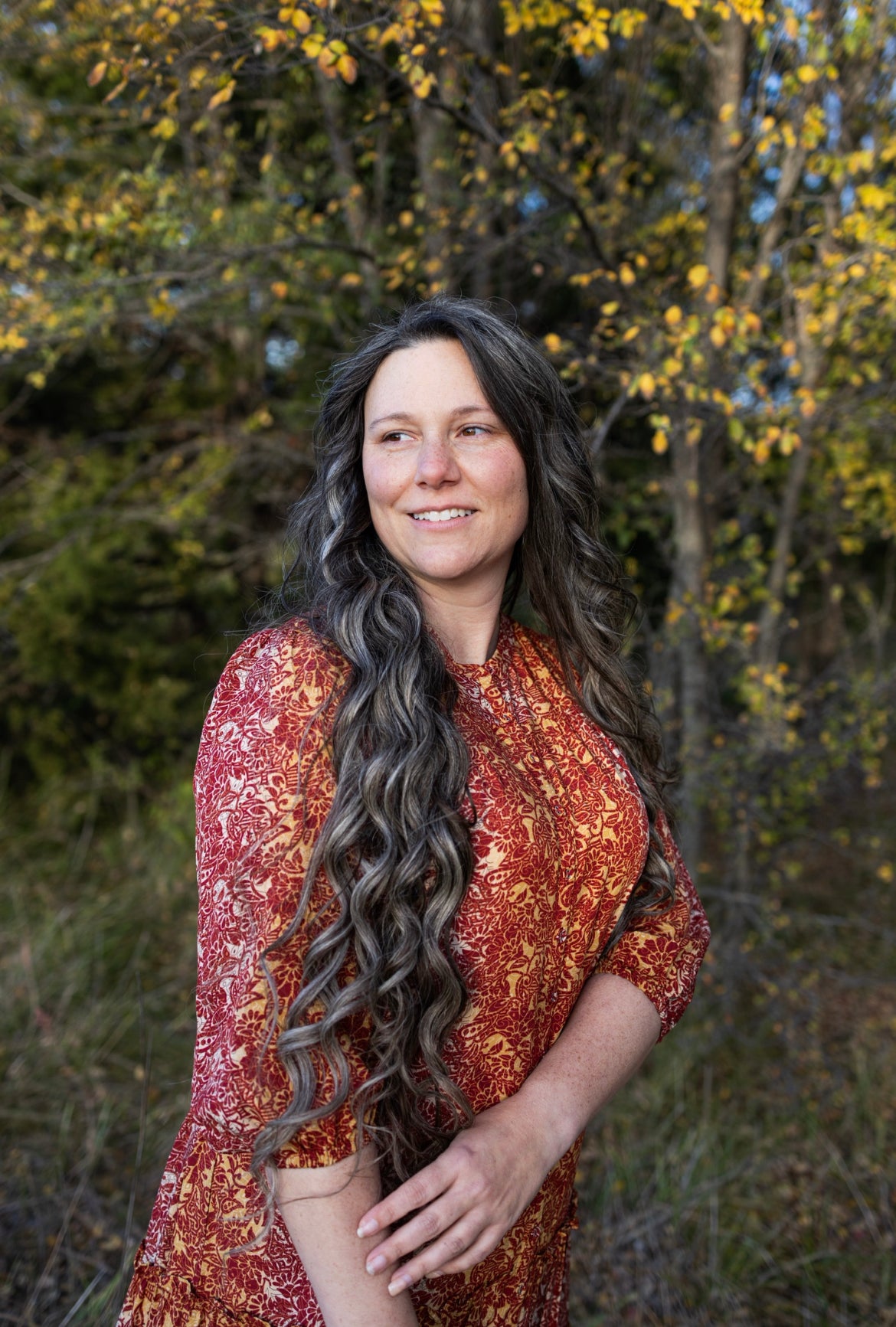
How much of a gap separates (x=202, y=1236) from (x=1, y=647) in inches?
194

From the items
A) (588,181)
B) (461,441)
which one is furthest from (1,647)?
(461,441)

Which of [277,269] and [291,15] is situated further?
[277,269]

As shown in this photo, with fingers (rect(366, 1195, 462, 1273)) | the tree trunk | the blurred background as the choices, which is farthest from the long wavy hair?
the tree trunk

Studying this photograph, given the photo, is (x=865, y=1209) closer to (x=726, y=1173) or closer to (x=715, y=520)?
(x=726, y=1173)

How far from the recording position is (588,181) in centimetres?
397

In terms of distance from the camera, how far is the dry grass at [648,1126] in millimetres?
2744

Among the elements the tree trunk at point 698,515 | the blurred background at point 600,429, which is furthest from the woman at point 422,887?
the tree trunk at point 698,515

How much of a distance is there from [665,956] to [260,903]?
30.2 inches

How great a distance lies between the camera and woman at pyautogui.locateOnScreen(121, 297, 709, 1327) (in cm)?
110

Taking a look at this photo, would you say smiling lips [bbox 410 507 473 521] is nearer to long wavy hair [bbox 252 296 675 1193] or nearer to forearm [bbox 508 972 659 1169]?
long wavy hair [bbox 252 296 675 1193]

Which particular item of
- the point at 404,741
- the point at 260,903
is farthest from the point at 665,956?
the point at 260,903

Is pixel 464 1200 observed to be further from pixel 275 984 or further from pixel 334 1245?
pixel 275 984

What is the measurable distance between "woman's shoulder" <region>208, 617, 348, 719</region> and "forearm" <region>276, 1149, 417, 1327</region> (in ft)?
1.78

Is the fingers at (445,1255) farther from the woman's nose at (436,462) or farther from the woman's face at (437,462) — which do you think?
the woman's nose at (436,462)
